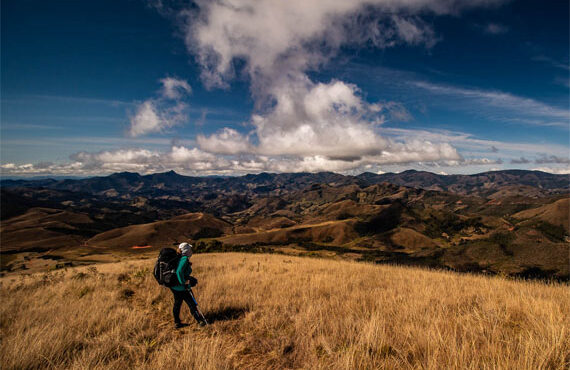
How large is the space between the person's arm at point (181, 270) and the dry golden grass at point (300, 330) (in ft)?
3.92

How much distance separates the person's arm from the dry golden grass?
120 cm

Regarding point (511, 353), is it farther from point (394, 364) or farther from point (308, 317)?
point (308, 317)

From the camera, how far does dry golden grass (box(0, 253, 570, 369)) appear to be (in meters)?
3.85

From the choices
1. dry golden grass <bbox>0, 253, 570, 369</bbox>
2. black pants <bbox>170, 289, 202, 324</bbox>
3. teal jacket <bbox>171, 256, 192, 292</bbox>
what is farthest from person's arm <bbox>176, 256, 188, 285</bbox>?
dry golden grass <bbox>0, 253, 570, 369</bbox>

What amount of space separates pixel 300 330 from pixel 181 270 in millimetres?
3411

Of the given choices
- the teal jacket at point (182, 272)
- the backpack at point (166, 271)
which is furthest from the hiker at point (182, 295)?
the backpack at point (166, 271)

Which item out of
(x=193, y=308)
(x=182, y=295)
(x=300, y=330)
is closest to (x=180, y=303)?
(x=182, y=295)

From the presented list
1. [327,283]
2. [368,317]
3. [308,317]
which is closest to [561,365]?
[368,317]

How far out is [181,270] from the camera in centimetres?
663

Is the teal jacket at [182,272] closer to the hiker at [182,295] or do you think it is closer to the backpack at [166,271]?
the hiker at [182,295]

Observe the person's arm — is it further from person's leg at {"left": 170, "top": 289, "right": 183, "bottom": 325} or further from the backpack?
person's leg at {"left": 170, "top": 289, "right": 183, "bottom": 325}

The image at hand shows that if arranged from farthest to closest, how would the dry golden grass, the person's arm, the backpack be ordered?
the backpack, the person's arm, the dry golden grass

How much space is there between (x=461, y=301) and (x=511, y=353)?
11.4 feet

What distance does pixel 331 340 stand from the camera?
4.75 metres
